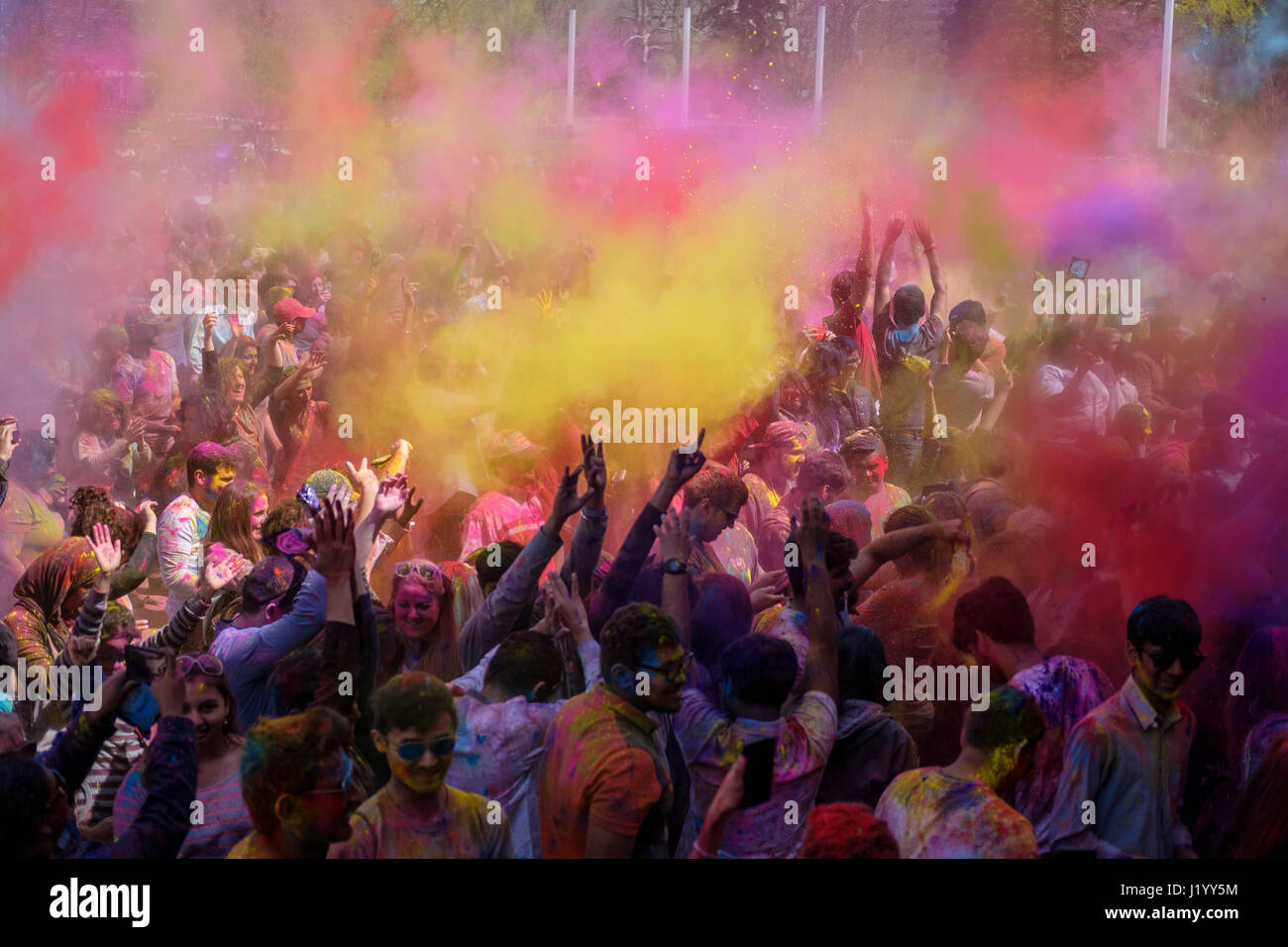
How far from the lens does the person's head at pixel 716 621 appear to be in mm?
5566

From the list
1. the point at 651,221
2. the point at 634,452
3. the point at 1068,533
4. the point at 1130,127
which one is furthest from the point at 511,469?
the point at 1130,127

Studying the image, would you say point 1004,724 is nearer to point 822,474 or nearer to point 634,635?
point 634,635

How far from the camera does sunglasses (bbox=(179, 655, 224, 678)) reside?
4.85 metres

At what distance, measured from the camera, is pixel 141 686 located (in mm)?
4887

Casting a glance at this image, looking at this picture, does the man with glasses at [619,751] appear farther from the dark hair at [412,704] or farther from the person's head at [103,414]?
the person's head at [103,414]

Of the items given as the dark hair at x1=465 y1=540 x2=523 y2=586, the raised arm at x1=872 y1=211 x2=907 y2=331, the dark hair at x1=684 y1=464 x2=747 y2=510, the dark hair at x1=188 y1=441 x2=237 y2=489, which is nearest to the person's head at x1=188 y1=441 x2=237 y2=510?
the dark hair at x1=188 y1=441 x2=237 y2=489

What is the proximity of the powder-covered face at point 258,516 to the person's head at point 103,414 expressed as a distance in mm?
1626

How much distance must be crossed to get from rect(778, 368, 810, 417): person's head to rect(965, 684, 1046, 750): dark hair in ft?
10.5

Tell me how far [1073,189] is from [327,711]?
18.1 feet

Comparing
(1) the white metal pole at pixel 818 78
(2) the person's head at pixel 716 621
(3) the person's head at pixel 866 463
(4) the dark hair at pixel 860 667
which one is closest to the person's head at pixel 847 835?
(4) the dark hair at pixel 860 667

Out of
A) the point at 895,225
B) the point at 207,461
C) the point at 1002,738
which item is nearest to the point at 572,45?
the point at 895,225

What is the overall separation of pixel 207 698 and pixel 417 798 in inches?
29.5

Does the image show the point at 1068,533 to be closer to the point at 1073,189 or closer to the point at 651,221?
the point at 1073,189

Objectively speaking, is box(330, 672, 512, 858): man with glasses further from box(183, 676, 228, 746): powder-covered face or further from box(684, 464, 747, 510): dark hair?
box(684, 464, 747, 510): dark hair
